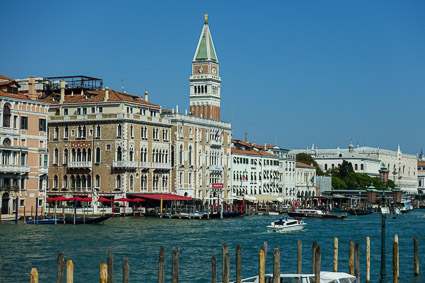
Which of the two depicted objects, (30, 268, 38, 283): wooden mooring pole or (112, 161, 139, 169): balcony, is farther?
(112, 161, 139, 169): balcony

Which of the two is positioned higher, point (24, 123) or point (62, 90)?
point (62, 90)

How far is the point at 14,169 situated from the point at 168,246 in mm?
16563

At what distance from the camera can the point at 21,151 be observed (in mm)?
52625

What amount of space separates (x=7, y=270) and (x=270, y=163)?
61900mm

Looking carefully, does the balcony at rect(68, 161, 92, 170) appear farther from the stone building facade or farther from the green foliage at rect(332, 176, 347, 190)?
the green foliage at rect(332, 176, 347, 190)

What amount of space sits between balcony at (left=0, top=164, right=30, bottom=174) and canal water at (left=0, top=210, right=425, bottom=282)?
193 inches

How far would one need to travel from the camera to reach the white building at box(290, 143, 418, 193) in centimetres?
13250

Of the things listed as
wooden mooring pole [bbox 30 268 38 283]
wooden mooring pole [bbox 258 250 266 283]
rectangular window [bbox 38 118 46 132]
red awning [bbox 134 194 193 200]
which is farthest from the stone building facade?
wooden mooring pole [bbox 30 268 38 283]

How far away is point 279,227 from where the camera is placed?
4956 centimetres

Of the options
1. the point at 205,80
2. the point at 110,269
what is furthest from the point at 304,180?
the point at 110,269

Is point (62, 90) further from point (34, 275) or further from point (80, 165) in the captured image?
point (34, 275)

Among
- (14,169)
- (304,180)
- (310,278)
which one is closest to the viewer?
(310,278)

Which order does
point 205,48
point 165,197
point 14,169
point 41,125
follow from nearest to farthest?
1. point 14,169
2. point 41,125
3. point 165,197
4. point 205,48

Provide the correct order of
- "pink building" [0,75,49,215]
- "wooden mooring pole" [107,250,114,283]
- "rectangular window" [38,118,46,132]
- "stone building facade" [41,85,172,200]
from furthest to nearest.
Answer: "stone building facade" [41,85,172,200] < "rectangular window" [38,118,46,132] < "pink building" [0,75,49,215] < "wooden mooring pole" [107,250,114,283]
